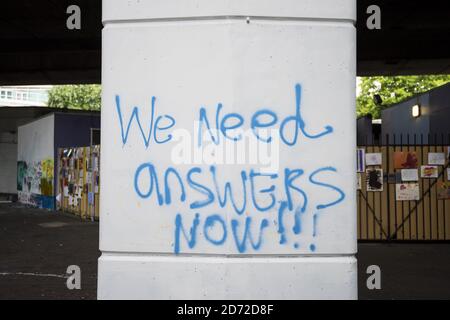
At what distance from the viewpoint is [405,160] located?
11.8 meters

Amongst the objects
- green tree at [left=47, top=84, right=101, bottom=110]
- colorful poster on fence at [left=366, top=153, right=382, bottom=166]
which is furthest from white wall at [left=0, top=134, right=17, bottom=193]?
colorful poster on fence at [left=366, top=153, right=382, bottom=166]

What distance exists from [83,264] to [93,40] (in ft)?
29.2

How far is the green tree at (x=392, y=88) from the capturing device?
129 ft

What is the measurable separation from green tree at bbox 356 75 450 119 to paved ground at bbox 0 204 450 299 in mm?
28811

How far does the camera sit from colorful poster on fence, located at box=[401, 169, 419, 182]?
11719 mm

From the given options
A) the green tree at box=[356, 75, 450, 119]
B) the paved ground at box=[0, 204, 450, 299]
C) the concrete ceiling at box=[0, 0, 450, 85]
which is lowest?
the paved ground at box=[0, 204, 450, 299]

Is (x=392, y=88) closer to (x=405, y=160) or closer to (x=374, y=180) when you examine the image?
(x=405, y=160)

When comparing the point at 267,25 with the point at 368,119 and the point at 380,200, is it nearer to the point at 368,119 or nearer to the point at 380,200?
the point at 380,200

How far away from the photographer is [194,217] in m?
4.39

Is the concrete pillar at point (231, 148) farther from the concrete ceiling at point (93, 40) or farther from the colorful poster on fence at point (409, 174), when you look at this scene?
the concrete ceiling at point (93, 40)

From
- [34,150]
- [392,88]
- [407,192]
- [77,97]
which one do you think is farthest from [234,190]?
[77,97]

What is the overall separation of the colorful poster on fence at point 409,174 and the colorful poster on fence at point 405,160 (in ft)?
0.30

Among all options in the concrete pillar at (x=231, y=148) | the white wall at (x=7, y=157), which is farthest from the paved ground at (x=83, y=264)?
the white wall at (x=7, y=157)

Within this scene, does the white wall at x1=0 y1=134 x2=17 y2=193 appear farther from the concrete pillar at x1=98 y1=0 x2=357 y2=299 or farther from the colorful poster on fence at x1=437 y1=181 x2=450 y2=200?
the concrete pillar at x1=98 y1=0 x2=357 y2=299
